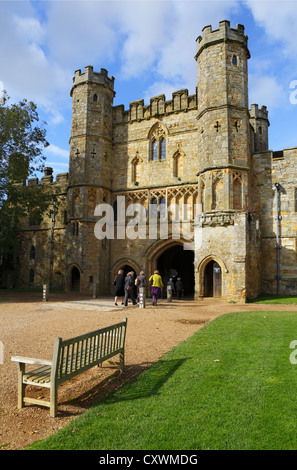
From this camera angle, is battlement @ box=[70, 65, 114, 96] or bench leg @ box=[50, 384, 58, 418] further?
battlement @ box=[70, 65, 114, 96]

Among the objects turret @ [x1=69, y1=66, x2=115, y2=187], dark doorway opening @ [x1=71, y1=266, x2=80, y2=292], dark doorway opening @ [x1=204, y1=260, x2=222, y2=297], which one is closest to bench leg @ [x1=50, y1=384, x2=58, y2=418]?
dark doorway opening @ [x1=204, y1=260, x2=222, y2=297]

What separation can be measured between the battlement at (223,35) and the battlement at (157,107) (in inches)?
120

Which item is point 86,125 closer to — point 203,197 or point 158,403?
point 203,197

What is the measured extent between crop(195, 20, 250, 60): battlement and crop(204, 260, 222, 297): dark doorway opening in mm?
12634

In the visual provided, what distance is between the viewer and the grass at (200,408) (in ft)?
11.2

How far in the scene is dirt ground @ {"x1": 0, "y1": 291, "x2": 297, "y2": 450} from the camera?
4009 mm

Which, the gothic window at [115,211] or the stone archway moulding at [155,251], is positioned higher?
the gothic window at [115,211]

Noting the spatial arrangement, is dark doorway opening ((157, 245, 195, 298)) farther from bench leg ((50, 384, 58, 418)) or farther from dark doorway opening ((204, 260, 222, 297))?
bench leg ((50, 384, 58, 418))

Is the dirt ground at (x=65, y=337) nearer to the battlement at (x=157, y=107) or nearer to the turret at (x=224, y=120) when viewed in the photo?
the turret at (x=224, y=120)

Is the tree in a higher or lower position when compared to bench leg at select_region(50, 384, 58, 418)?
higher

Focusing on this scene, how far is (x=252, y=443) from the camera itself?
3355 millimetres

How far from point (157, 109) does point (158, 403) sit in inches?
830

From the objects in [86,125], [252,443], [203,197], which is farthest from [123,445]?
[86,125]

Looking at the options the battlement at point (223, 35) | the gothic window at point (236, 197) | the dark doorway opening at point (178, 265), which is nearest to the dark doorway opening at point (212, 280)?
the gothic window at point (236, 197)
